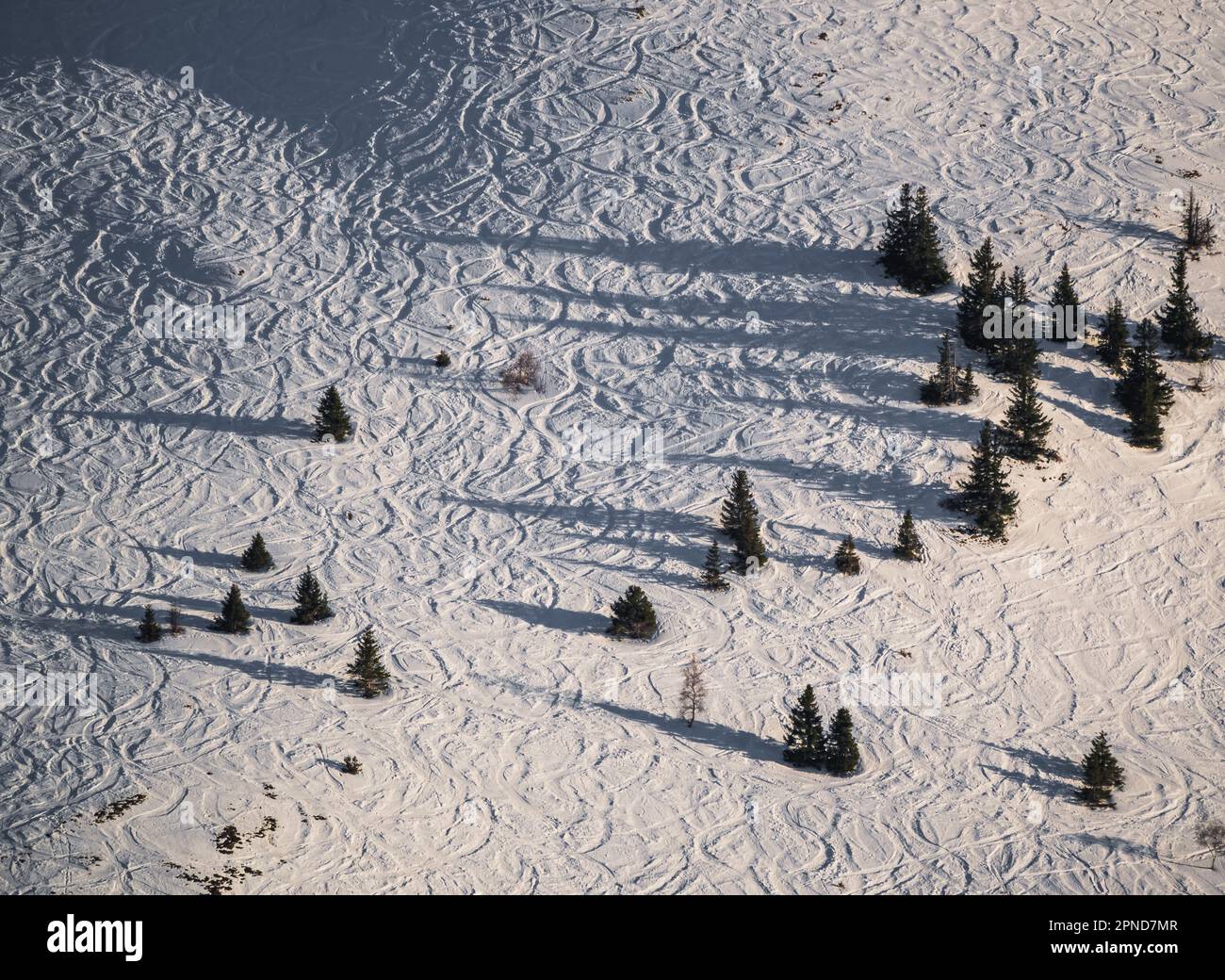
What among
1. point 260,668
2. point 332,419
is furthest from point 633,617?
point 332,419

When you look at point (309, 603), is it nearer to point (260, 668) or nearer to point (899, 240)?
point (260, 668)

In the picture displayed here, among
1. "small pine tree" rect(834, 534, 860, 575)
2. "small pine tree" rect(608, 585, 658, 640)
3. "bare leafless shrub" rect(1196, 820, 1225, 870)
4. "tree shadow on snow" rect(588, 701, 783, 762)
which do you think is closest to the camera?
"bare leafless shrub" rect(1196, 820, 1225, 870)

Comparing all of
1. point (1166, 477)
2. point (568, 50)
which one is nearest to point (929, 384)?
point (1166, 477)

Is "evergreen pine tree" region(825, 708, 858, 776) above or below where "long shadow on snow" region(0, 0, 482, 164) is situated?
below

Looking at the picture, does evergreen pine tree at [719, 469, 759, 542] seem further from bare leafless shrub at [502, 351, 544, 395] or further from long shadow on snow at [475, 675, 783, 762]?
bare leafless shrub at [502, 351, 544, 395]

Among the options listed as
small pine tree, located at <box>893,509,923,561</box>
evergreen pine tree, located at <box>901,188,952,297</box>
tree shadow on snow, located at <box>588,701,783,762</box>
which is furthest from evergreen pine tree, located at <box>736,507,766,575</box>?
evergreen pine tree, located at <box>901,188,952,297</box>
